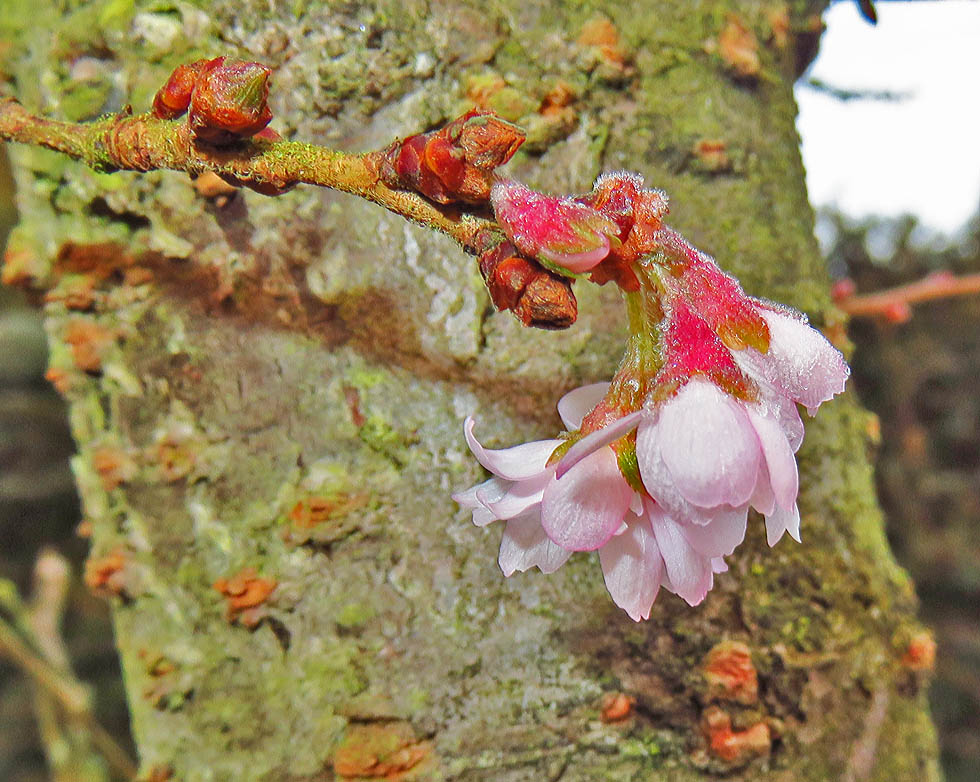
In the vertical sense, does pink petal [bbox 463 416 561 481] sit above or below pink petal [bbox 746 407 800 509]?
below

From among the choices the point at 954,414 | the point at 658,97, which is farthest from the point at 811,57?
the point at 954,414

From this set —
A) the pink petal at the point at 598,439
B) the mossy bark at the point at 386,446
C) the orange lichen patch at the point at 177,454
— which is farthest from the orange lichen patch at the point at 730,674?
the orange lichen patch at the point at 177,454

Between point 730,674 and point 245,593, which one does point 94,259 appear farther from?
point 730,674

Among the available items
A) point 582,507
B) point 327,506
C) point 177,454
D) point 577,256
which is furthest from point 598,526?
point 177,454

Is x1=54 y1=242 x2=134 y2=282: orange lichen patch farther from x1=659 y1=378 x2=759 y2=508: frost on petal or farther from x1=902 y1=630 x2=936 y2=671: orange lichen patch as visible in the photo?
x1=902 y1=630 x2=936 y2=671: orange lichen patch

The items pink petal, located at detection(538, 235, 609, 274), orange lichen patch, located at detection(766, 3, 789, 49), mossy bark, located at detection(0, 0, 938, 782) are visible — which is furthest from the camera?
orange lichen patch, located at detection(766, 3, 789, 49)

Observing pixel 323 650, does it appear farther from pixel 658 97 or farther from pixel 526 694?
Answer: pixel 658 97

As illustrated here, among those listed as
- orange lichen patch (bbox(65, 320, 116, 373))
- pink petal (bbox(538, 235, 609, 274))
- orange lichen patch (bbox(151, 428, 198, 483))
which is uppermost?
pink petal (bbox(538, 235, 609, 274))

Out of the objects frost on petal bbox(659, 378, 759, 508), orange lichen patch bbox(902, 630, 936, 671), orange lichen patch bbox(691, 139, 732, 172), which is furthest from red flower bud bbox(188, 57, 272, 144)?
orange lichen patch bbox(902, 630, 936, 671)
